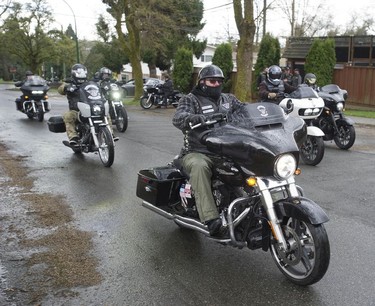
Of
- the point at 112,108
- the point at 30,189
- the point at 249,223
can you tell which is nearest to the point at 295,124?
the point at 249,223

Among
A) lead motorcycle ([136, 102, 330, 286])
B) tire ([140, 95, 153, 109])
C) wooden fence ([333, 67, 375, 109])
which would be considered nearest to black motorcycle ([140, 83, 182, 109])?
tire ([140, 95, 153, 109])

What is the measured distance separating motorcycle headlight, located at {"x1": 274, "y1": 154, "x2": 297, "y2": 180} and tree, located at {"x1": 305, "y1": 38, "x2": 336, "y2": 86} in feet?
65.1

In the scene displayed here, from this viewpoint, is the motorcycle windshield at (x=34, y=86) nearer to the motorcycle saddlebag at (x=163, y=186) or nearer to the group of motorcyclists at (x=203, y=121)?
the motorcycle saddlebag at (x=163, y=186)

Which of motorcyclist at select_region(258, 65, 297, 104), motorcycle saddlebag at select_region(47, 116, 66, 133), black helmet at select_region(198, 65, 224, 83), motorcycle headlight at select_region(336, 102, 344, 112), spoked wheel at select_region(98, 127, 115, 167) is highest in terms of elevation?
black helmet at select_region(198, 65, 224, 83)

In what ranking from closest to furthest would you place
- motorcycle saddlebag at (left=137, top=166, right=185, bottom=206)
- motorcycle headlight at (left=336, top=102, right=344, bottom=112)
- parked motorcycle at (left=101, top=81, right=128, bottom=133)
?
1. motorcycle saddlebag at (left=137, top=166, right=185, bottom=206)
2. motorcycle headlight at (left=336, top=102, right=344, bottom=112)
3. parked motorcycle at (left=101, top=81, right=128, bottom=133)

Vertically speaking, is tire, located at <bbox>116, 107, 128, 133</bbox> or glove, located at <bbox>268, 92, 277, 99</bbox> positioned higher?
glove, located at <bbox>268, 92, 277, 99</bbox>

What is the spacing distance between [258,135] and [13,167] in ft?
20.3

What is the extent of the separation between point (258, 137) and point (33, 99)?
14.2 metres

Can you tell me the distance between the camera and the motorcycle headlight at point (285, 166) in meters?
3.60

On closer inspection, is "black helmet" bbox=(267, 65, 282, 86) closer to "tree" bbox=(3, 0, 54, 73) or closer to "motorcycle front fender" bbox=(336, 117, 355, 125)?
"motorcycle front fender" bbox=(336, 117, 355, 125)

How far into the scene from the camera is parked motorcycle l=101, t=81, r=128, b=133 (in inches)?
527

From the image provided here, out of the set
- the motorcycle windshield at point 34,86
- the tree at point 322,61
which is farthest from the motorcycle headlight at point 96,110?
the tree at point 322,61

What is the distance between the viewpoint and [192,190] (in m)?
4.40

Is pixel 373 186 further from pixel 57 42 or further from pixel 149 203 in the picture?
pixel 57 42
